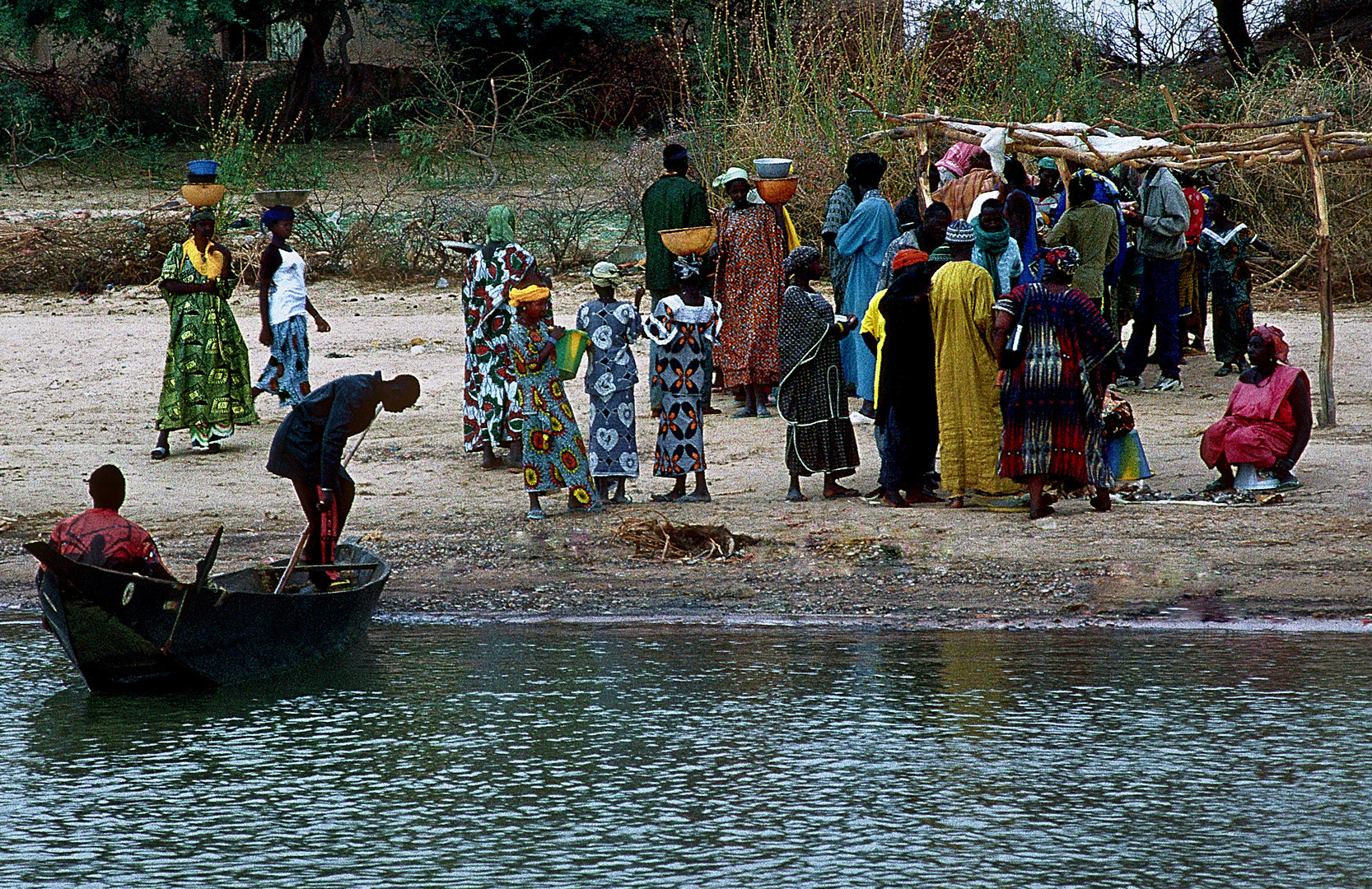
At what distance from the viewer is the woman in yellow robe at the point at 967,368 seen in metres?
9.13

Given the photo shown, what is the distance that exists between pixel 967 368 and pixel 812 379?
101 centimetres

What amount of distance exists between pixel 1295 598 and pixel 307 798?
16.4 feet

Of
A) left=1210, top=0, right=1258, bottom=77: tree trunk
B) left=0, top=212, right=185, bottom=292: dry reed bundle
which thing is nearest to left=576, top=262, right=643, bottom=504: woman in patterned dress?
left=0, top=212, right=185, bottom=292: dry reed bundle

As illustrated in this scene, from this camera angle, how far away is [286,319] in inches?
454

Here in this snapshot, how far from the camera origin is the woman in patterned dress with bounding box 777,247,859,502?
9.68m

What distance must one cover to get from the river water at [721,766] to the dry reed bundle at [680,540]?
47.3 inches

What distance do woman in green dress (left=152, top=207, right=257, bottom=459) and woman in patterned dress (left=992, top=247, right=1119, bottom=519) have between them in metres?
5.58

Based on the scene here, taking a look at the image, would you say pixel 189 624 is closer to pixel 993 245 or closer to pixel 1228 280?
pixel 993 245

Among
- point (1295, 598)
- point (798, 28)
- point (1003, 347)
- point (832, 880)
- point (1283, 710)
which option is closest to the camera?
point (832, 880)

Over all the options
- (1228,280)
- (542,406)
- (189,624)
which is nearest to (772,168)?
(542,406)

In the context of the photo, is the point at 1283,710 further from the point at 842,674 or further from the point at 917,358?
the point at 917,358

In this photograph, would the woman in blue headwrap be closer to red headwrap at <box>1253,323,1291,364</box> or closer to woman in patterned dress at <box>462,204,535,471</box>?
woman in patterned dress at <box>462,204,535,471</box>

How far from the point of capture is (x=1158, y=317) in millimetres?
12641

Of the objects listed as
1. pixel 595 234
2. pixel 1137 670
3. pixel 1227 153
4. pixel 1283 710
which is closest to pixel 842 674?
pixel 1137 670
